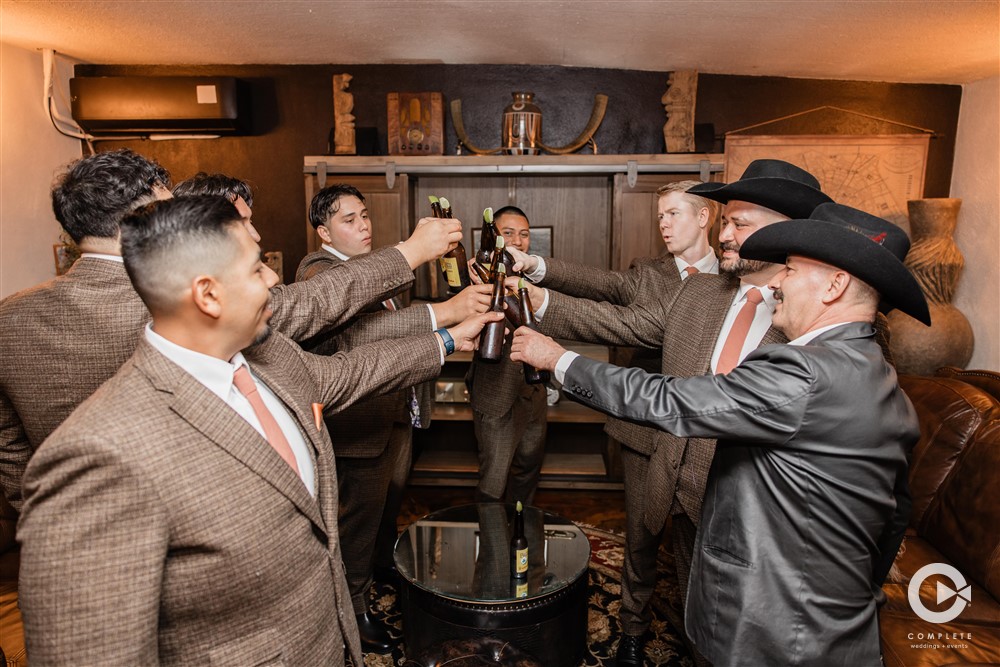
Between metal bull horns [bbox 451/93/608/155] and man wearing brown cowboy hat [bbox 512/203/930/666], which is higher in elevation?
metal bull horns [bbox 451/93/608/155]

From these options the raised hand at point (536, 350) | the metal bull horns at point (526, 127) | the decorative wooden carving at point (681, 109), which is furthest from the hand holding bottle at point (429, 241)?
the decorative wooden carving at point (681, 109)

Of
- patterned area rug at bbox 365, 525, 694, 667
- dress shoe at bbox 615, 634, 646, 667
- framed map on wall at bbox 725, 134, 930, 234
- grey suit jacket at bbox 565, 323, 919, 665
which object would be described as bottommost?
patterned area rug at bbox 365, 525, 694, 667

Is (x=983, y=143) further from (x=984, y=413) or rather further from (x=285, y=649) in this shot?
(x=285, y=649)

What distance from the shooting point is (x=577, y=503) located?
4.45 m

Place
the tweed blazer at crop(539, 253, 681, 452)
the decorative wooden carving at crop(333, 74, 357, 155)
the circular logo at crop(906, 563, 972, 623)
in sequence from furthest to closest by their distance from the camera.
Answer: the decorative wooden carving at crop(333, 74, 357, 155) → the tweed blazer at crop(539, 253, 681, 452) → the circular logo at crop(906, 563, 972, 623)

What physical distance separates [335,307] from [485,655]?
1.35 meters

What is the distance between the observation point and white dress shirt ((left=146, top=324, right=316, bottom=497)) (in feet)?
4.19

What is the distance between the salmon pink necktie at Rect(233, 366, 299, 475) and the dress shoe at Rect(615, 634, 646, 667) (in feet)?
6.26

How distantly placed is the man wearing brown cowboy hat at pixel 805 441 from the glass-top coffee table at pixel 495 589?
0.84 metres

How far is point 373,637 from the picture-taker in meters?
2.90

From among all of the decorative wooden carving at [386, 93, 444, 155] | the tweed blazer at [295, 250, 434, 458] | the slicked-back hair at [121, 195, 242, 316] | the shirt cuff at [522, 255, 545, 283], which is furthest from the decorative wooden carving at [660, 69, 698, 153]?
the slicked-back hair at [121, 195, 242, 316]

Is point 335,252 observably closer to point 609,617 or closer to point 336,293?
point 336,293

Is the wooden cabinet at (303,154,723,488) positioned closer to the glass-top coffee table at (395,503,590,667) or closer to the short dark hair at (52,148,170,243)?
the glass-top coffee table at (395,503,590,667)

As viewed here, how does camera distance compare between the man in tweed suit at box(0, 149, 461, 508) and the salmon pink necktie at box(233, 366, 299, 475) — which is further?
the man in tweed suit at box(0, 149, 461, 508)
